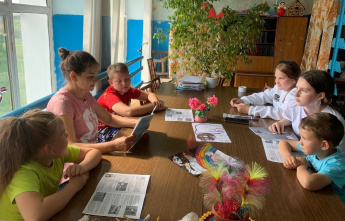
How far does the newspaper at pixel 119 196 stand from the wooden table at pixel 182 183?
2cm

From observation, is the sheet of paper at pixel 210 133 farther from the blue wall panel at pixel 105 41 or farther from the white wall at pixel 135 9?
the white wall at pixel 135 9

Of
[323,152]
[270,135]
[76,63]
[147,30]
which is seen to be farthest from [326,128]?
[147,30]

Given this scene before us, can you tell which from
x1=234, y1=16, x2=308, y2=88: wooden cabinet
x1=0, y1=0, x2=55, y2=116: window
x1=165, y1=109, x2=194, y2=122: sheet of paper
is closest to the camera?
x1=165, y1=109, x2=194, y2=122: sheet of paper

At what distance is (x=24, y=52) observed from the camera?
10.4ft

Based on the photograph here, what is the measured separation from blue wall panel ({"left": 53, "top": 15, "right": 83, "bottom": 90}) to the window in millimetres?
77

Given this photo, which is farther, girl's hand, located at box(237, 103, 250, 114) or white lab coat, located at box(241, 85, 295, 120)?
girl's hand, located at box(237, 103, 250, 114)

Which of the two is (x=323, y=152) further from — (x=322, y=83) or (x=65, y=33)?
(x=65, y=33)

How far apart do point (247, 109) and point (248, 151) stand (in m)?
0.76

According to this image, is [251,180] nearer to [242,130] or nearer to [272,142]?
[272,142]

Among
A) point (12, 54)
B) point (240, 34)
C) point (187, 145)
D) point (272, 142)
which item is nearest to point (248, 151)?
point (272, 142)

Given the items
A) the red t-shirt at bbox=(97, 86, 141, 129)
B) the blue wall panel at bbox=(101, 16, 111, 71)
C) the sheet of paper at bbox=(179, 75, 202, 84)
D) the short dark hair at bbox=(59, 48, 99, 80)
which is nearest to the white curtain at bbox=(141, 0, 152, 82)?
the blue wall panel at bbox=(101, 16, 111, 71)

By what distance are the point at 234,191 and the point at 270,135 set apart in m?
1.11

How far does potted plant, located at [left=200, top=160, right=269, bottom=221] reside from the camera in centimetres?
70

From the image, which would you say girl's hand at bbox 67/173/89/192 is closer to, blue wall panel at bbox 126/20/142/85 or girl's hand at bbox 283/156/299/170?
girl's hand at bbox 283/156/299/170
